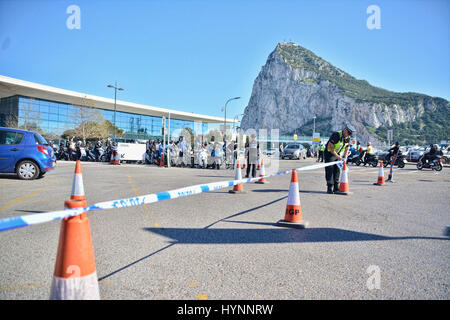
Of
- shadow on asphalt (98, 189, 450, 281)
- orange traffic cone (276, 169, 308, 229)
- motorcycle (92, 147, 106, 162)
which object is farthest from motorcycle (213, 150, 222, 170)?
shadow on asphalt (98, 189, 450, 281)

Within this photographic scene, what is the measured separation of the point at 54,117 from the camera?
202 ft

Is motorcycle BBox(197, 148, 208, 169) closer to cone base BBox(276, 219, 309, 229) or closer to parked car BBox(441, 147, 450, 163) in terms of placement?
cone base BBox(276, 219, 309, 229)

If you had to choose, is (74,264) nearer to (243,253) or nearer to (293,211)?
(243,253)

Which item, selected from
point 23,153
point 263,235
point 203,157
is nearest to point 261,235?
point 263,235

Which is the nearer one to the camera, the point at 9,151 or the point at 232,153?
the point at 9,151

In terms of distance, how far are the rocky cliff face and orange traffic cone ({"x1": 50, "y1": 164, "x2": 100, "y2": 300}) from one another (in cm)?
15761

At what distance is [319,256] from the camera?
3707mm

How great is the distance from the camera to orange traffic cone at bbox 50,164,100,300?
203 centimetres

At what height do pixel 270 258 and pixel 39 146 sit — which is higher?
pixel 39 146

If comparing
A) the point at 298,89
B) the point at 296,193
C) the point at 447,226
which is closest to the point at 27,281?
the point at 296,193

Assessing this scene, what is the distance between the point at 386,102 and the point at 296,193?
179942mm

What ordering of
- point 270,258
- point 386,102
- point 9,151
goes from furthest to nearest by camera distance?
point 386,102 → point 9,151 → point 270,258

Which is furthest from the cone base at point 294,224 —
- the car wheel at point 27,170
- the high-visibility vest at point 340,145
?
the car wheel at point 27,170

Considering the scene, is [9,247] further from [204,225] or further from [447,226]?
[447,226]
